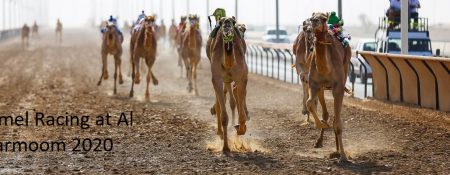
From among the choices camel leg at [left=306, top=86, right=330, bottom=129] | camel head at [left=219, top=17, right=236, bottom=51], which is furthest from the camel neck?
camel head at [left=219, top=17, right=236, bottom=51]

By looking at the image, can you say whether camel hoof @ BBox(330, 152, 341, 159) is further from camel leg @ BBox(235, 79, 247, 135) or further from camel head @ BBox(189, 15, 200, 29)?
camel head @ BBox(189, 15, 200, 29)

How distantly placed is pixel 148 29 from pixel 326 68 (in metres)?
10.5

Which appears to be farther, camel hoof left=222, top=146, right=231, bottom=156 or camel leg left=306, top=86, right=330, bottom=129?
camel hoof left=222, top=146, right=231, bottom=156

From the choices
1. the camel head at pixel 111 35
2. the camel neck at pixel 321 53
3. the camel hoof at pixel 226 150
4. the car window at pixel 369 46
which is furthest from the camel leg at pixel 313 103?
the car window at pixel 369 46

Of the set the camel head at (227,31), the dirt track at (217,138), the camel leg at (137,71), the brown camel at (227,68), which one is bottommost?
the dirt track at (217,138)

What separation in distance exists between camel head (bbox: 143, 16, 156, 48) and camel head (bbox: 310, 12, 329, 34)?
10272 mm

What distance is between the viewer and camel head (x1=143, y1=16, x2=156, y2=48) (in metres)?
21.1

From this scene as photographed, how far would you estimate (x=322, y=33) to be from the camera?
11.2 meters

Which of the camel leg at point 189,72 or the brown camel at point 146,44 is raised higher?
the brown camel at point 146,44

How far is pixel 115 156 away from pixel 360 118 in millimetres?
5601

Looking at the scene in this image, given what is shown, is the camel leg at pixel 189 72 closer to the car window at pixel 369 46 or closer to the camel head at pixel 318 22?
the car window at pixel 369 46

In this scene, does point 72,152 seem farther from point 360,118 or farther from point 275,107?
point 275,107

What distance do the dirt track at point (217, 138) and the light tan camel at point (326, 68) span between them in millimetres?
624

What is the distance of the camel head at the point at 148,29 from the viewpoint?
21.1 meters
